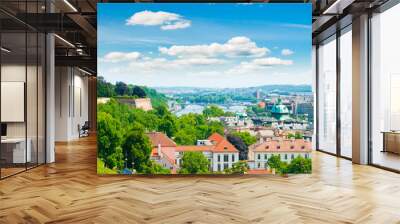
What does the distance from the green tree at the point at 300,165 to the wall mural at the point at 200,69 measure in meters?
0.02

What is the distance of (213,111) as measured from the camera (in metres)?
6.98

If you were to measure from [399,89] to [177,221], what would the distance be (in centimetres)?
518

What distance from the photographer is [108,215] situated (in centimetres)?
431

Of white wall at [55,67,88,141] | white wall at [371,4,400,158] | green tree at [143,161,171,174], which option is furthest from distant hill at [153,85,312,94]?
white wall at [55,67,88,141]

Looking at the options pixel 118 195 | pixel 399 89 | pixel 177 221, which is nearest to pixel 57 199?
pixel 118 195

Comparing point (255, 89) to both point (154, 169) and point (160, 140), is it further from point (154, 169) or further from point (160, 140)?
point (154, 169)

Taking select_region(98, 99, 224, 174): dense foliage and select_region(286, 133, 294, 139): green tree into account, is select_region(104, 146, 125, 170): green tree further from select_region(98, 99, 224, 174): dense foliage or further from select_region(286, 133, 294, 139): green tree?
select_region(286, 133, 294, 139): green tree

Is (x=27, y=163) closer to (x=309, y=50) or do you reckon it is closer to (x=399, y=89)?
(x=309, y=50)

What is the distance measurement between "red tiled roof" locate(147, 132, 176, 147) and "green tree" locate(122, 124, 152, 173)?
74 mm

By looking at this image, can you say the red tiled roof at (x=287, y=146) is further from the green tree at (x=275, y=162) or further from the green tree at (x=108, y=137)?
the green tree at (x=108, y=137)

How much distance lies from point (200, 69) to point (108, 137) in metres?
1.93

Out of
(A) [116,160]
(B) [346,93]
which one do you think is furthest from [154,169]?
(B) [346,93]

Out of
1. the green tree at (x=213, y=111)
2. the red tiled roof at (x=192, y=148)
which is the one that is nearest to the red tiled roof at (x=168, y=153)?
the red tiled roof at (x=192, y=148)

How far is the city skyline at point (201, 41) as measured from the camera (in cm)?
681
